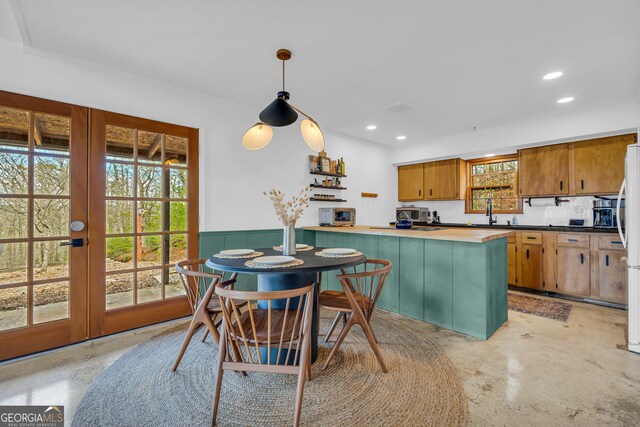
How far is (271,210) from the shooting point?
3934mm

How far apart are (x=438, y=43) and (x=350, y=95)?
121cm

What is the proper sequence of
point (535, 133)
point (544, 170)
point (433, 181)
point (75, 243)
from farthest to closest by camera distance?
point (433, 181)
point (544, 170)
point (535, 133)
point (75, 243)

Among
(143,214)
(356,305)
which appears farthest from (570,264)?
(143,214)

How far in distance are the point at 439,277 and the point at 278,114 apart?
Result: 2.21m

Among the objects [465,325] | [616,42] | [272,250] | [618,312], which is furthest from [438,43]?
[618,312]

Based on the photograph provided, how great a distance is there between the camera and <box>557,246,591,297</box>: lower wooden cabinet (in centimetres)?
380

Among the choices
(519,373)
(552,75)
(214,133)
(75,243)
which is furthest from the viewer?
(214,133)

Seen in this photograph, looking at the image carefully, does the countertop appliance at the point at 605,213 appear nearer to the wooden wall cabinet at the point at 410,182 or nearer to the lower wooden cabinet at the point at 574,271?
the lower wooden cabinet at the point at 574,271

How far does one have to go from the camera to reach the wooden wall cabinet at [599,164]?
3.73m

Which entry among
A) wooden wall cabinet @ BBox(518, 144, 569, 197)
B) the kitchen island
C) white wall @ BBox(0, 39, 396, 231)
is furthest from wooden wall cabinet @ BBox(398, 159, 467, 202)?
the kitchen island

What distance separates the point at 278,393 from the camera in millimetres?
1854

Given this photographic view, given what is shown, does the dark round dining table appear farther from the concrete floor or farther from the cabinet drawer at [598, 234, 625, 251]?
the cabinet drawer at [598, 234, 625, 251]

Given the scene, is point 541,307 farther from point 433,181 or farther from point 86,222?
point 86,222

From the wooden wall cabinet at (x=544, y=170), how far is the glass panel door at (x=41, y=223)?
5.61 metres
